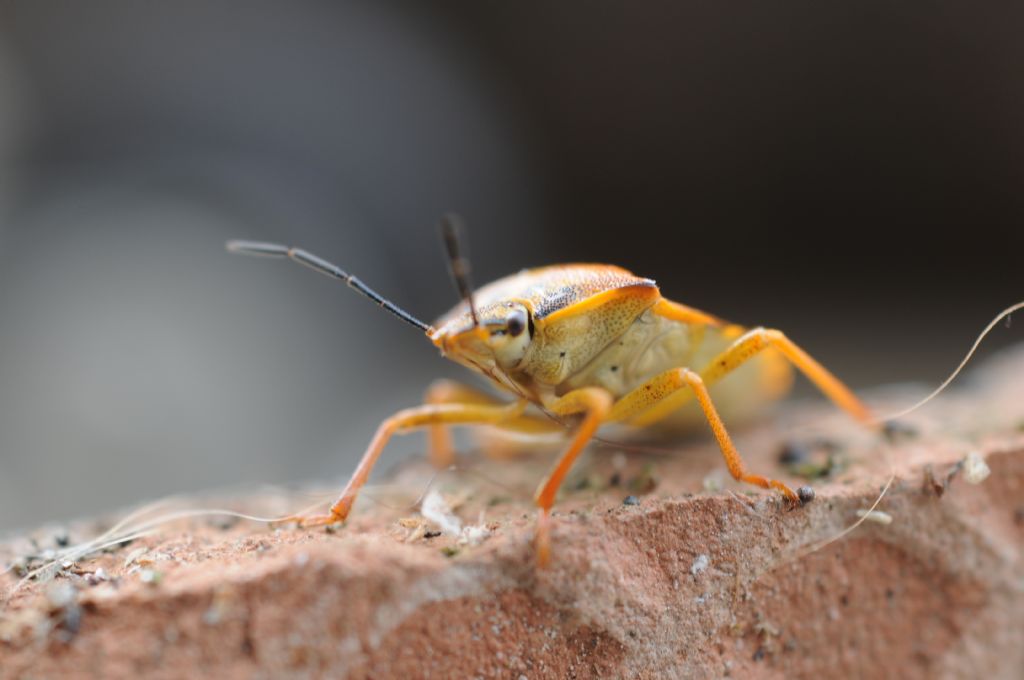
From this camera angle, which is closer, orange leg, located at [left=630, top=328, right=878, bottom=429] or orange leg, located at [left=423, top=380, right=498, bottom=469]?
orange leg, located at [left=630, top=328, right=878, bottom=429]

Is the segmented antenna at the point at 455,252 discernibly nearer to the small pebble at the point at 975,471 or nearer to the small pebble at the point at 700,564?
the small pebble at the point at 700,564

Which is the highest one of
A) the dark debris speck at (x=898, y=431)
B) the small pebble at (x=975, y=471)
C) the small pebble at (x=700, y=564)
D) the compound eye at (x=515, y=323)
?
the compound eye at (x=515, y=323)

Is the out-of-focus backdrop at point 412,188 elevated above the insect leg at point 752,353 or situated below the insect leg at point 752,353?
above

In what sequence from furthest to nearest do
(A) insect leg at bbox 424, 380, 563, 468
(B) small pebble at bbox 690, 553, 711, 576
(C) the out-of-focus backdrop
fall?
(C) the out-of-focus backdrop
(A) insect leg at bbox 424, 380, 563, 468
(B) small pebble at bbox 690, 553, 711, 576

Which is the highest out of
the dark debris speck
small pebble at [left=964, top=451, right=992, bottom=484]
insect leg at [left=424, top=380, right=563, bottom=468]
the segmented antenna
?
the segmented antenna

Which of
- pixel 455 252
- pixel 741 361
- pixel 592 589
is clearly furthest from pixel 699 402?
pixel 455 252

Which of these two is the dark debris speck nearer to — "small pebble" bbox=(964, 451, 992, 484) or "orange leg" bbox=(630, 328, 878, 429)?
"orange leg" bbox=(630, 328, 878, 429)

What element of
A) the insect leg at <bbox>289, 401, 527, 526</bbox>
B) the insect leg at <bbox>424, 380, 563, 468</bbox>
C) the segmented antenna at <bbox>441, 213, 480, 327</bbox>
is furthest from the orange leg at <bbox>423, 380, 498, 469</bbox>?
the segmented antenna at <bbox>441, 213, 480, 327</bbox>

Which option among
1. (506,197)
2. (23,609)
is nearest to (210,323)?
(506,197)

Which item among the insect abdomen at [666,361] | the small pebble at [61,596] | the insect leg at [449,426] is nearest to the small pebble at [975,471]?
the insect abdomen at [666,361]
